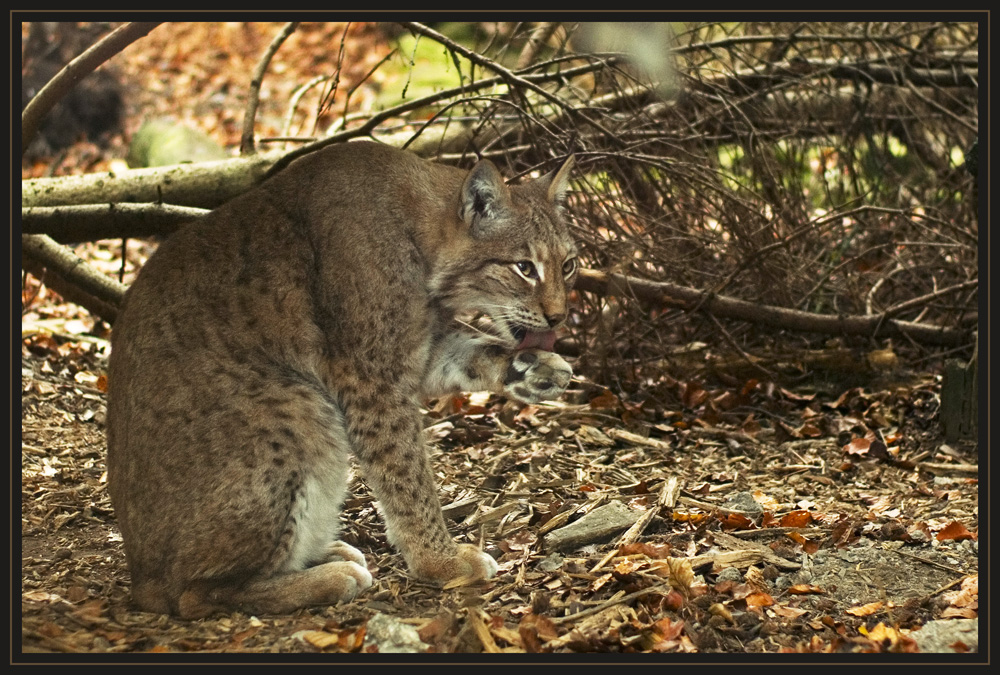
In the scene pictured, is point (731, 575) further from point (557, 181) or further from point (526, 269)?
point (557, 181)

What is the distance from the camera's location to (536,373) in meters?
4.65

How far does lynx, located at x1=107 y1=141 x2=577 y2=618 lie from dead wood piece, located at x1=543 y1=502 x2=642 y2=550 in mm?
370

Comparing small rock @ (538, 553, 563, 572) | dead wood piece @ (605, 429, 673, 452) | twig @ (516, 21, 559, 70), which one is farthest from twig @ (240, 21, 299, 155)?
small rock @ (538, 553, 563, 572)

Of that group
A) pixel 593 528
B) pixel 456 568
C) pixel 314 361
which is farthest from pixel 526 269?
pixel 456 568

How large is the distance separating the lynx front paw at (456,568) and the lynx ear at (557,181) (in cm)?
164

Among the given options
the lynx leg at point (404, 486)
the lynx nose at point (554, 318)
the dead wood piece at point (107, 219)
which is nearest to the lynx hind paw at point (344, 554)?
the lynx leg at point (404, 486)

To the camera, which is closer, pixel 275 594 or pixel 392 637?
pixel 392 637

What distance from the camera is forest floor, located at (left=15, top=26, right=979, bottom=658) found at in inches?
139

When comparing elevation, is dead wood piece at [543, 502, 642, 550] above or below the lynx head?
below

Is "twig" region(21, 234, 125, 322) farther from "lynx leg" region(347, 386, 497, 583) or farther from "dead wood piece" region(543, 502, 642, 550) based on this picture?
"dead wood piece" region(543, 502, 642, 550)

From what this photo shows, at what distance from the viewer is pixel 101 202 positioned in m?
6.32

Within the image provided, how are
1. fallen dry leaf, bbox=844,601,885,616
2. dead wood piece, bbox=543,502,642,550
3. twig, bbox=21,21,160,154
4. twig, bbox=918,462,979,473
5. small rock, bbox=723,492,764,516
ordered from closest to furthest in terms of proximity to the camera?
fallen dry leaf, bbox=844,601,885,616 < dead wood piece, bbox=543,502,642,550 < small rock, bbox=723,492,764,516 < twig, bbox=21,21,160,154 < twig, bbox=918,462,979,473

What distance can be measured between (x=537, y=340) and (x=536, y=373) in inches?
6.1

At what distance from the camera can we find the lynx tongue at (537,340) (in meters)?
4.60
